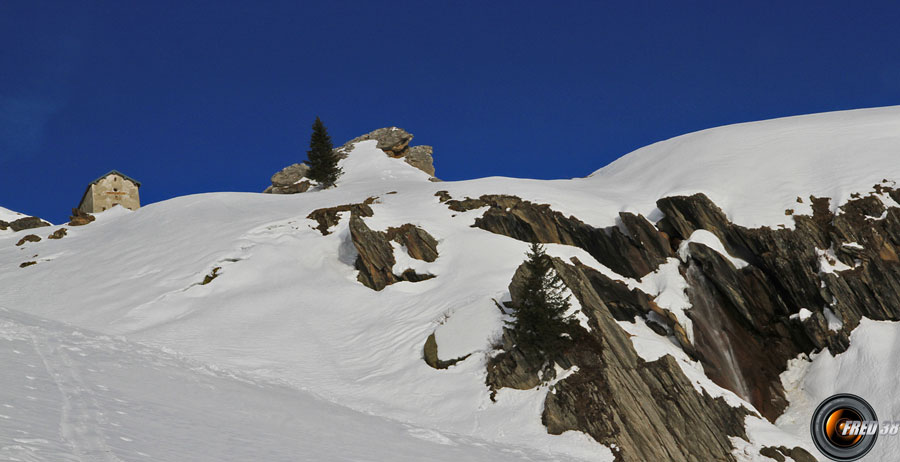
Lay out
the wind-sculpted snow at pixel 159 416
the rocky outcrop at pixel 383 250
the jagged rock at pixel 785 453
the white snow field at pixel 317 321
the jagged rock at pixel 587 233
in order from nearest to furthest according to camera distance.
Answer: the wind-sculpted snow at pixel 159 416 < the white snow field at pixel 317 321 < the jagged rock at pixel 785 453 < the jagged rock at pixel 587 233 < the rocky outcrop at pixel 383 250

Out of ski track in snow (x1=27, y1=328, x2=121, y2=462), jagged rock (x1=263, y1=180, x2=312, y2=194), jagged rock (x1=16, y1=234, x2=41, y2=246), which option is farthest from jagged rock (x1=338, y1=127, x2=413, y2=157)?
ski track in snow (x1=27, y1=328, x2=121, y2=462)

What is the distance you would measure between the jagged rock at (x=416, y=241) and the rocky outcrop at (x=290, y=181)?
38.1 m

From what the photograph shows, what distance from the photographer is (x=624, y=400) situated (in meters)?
18.7

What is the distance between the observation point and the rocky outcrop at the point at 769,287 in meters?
24.3

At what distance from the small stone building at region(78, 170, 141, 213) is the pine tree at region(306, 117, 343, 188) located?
2325 cm

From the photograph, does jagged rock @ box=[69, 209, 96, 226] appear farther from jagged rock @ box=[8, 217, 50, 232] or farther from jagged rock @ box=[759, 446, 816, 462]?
jagged rock @ box=[759, 446, 816, 462]

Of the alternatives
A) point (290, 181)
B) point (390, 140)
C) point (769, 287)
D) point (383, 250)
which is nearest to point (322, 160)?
point (290, 181)

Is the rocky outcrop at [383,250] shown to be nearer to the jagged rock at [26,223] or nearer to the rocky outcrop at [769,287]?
the rocky outcrop at [769,287]

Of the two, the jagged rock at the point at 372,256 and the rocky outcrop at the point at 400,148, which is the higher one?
the rocky outcrop at the point at 400,148

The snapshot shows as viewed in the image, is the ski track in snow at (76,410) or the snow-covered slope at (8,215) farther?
the snow-covered slope at (8,215)

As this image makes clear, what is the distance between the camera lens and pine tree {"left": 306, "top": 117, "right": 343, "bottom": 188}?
212ft

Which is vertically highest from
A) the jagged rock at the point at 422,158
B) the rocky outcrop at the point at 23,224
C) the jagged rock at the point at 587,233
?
the jagged rock at the point at 422,158

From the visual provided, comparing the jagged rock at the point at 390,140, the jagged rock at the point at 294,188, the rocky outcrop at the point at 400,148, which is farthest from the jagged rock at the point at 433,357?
the jagged rock at the point at 390,140

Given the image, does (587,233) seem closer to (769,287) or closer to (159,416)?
(769,287)
